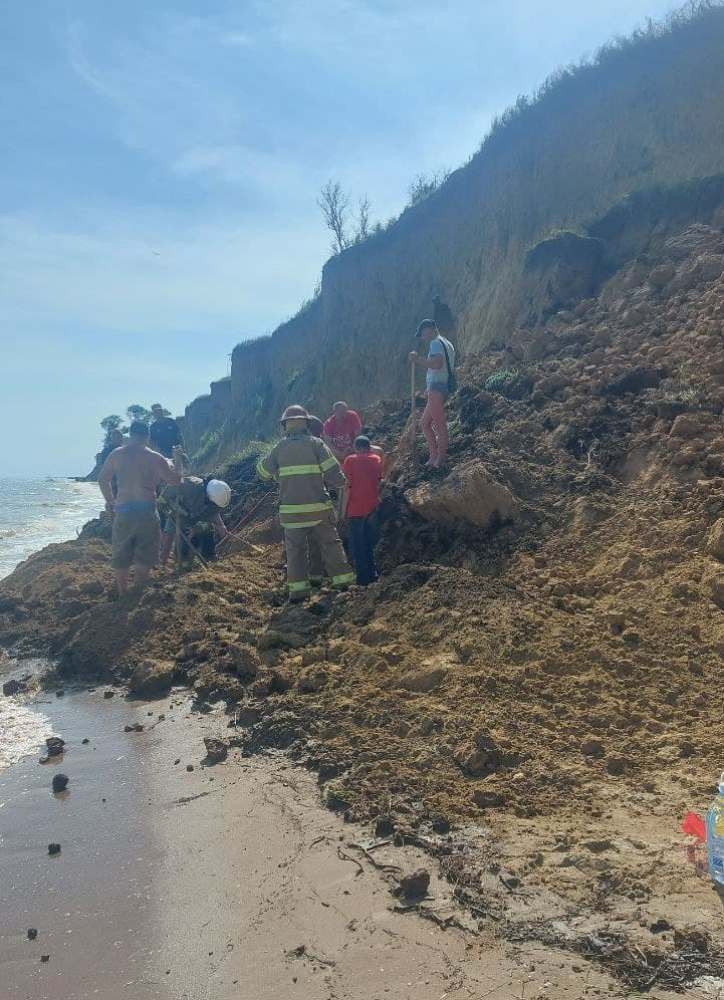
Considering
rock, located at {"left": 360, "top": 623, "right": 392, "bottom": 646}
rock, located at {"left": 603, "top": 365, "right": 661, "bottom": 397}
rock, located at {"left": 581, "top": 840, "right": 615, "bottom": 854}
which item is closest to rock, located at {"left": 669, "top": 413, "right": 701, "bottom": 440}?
rock, located at {"left": 603, "top": 365, "right": 661, "bottom": 397}

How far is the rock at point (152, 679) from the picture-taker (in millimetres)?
5539

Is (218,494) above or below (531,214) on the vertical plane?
below

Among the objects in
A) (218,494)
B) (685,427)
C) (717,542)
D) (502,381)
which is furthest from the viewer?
(502,381)

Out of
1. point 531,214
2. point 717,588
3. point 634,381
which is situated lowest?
point 717,588

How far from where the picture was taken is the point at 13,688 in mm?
5973

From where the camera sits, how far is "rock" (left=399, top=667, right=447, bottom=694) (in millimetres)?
4441

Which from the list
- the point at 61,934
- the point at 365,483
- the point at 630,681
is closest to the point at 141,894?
the point at 61,934

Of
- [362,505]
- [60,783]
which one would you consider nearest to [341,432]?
[362,505]

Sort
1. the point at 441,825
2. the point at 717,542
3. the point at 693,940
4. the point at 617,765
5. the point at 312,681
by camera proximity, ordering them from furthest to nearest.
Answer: the point at 717,542 < the point at 312,681 < the point at 617,765 < the point at 441,825 < the point at 693,940

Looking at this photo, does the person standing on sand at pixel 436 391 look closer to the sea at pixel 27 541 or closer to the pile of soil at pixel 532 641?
the pile of soil at pixel 532 641

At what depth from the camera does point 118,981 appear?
2578 millimetres

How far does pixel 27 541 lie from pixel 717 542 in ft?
58.2

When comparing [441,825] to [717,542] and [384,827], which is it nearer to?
[384,827]

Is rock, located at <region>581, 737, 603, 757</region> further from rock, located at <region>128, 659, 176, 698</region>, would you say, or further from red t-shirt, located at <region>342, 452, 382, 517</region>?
red t-shirt, located at <region>342, 452, 382, 517</region>
